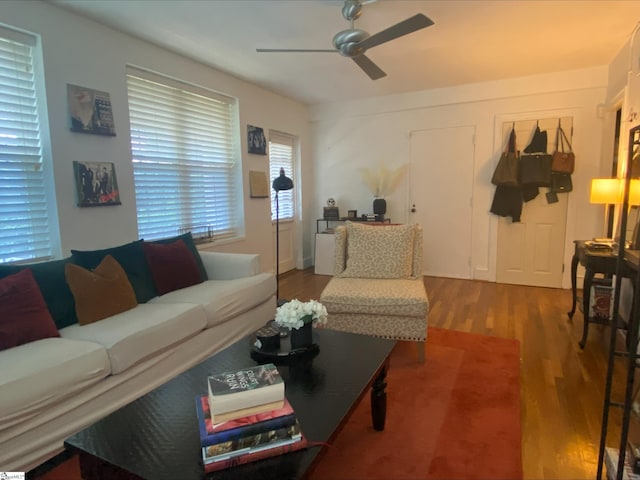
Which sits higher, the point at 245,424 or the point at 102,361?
the point at 245,424

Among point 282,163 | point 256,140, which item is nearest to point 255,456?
Result: point 256,140

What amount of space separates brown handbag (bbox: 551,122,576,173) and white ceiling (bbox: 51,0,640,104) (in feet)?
2.45

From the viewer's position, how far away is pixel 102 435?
117 cm

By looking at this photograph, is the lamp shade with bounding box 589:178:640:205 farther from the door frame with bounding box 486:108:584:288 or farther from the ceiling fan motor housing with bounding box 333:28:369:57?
the ceiling fan motor housing with bounding box 333:28:369:57

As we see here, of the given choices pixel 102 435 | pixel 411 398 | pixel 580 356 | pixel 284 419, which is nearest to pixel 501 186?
pixel 580 356

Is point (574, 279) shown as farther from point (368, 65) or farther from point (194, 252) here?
point (194, 252)

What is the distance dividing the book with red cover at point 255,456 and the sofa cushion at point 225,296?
1.48 metres

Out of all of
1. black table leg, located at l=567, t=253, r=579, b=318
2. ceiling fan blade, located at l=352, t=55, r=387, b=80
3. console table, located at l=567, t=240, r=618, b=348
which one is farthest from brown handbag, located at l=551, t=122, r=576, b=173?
ceiling fan blade, located at l=352, t=55, r=387, b=80

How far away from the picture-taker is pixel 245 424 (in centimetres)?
108

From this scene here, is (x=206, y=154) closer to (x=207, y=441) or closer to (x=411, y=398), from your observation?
(x=411, y=398)

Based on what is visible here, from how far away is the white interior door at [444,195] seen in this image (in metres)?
4.90

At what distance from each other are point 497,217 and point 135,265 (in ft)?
13.7

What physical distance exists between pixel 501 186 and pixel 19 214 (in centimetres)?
476

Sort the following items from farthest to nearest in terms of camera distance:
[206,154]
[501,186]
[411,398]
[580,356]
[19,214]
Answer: [501,186] < [206,154] < [580,356] < [19,214] < [411,398]
